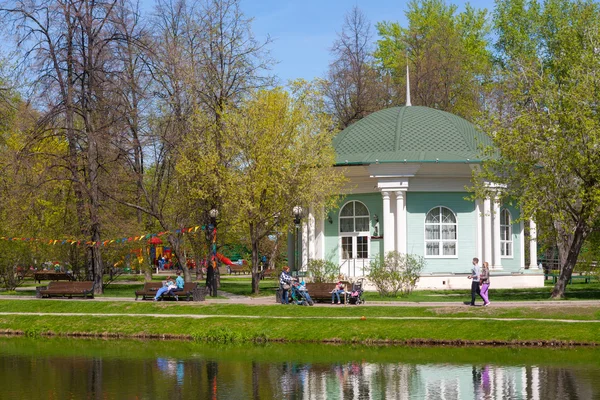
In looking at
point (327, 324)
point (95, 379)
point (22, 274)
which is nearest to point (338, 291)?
point (327, 324)

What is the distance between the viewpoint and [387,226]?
40906 mm

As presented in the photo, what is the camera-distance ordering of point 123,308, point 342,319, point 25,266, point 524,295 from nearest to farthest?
point 342,319 → point 123,308 → point 524,295 → point 25,266

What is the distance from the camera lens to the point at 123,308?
31.1 metres

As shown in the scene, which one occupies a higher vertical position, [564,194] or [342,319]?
[564,194]

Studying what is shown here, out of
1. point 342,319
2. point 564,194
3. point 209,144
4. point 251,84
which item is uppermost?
point 251,84

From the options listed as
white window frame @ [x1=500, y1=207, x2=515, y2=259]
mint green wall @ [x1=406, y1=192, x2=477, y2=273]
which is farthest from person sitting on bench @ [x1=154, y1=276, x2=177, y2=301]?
white window frame @ [x1=500, y1=207, x2=515, y2=259]

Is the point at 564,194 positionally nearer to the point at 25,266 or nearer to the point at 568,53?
the point at 568,53

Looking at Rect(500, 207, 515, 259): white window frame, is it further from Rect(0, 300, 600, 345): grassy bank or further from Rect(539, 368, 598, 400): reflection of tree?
Rect(539, 368, 598, 400): reflection of tree

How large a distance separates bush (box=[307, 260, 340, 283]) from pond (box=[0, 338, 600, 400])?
12.6 meters

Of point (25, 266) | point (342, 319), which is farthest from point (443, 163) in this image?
point (25, 266)

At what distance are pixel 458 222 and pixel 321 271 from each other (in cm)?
719

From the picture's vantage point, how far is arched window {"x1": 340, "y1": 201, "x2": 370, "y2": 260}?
4216cm

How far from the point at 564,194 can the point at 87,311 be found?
16902 mm

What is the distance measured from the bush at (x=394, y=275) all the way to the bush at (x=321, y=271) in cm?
203
